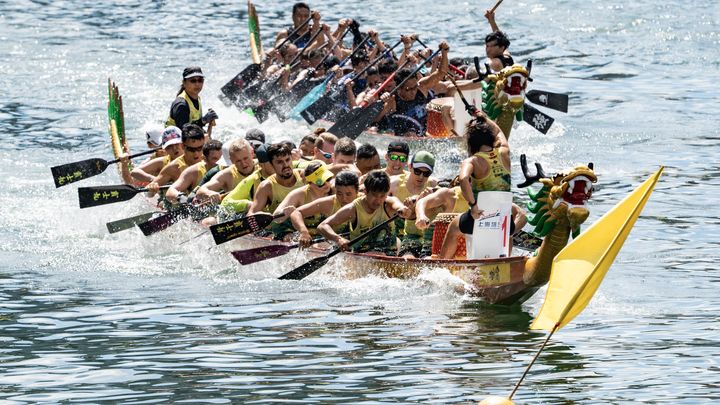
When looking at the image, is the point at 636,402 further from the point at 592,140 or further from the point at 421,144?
the point at 592,140

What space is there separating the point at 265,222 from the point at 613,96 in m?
13.3

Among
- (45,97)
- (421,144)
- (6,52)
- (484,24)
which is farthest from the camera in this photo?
(484,24)

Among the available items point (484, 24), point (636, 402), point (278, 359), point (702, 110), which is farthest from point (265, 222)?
point (484, 24)

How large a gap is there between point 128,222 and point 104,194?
0.50 m

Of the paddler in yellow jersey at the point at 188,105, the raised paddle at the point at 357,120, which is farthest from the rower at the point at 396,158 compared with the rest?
the raised paddle at the point at 357,120

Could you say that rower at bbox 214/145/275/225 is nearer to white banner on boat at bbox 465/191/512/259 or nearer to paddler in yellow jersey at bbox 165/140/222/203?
paddler in yellow jersey at bbox 165/140/222/203

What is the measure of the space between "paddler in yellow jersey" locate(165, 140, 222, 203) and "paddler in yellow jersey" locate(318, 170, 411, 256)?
10.3 feet

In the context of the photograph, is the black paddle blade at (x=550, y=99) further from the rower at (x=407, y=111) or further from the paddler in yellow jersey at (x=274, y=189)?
the paddler in yellow jersey at (x=274, y=189)

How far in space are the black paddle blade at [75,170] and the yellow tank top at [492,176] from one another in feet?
20.8

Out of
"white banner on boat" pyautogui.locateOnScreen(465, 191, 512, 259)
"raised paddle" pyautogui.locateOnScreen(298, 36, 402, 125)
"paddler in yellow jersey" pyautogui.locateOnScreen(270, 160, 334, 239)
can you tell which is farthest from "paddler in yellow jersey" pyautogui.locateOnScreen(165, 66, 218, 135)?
"white banner on boat" pyautogui.locateOnScreen(465, 191, 512, 259)

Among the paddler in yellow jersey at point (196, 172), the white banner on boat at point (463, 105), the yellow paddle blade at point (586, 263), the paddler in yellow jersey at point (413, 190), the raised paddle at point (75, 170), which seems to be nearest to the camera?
the yellow paddle blade at point (586, 263)

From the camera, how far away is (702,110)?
954 inches

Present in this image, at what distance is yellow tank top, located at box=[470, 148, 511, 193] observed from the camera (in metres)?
12.1

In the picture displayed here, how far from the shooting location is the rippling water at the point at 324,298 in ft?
32.7
